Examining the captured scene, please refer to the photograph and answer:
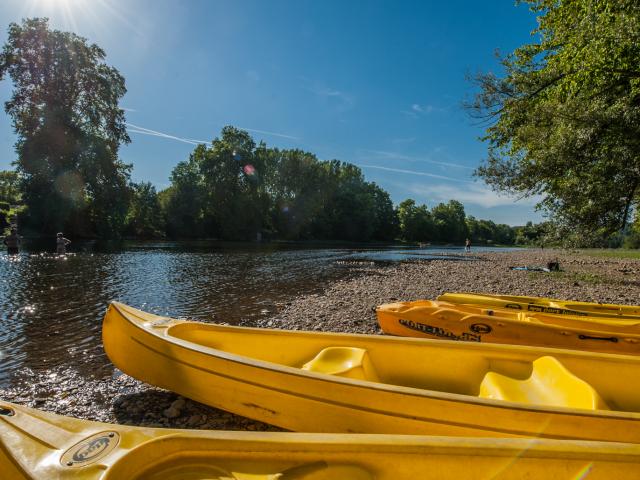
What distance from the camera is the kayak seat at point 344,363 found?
3654 mm

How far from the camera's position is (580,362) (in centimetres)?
362

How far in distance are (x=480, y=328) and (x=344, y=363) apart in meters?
3.30

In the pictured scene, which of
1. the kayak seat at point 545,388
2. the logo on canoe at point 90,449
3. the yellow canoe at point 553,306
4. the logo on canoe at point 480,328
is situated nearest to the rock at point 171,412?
the logo on canoe at point 90,449

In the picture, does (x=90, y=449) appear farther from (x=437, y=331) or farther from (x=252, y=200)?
(x=252, y=200)

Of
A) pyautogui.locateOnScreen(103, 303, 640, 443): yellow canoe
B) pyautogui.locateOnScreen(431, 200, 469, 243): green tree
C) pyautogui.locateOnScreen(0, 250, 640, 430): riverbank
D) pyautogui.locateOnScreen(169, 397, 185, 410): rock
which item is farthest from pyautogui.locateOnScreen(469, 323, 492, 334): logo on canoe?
pyautogui.locateOnScreen(431, 200, 469, 243): green tree

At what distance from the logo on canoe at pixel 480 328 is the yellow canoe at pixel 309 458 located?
13.7ft

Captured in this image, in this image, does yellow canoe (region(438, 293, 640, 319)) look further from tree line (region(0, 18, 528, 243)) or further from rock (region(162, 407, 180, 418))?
tree line (region(0, 18, 528, 243))

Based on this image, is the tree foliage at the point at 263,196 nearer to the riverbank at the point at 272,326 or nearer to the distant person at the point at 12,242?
the distant person at the point at 12,242

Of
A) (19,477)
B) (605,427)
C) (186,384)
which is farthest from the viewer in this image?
(186,384)

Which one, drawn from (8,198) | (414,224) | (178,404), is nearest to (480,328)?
(178,404)

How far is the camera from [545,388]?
339 centimetres

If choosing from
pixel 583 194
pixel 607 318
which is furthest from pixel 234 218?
pixel 607 318

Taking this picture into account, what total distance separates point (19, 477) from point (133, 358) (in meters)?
2.86

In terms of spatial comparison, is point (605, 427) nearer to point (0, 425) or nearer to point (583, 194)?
point (0, 425)
